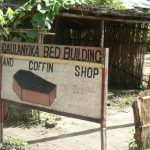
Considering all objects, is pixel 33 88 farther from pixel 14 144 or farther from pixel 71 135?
pixel 71 135

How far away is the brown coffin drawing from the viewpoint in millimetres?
6035

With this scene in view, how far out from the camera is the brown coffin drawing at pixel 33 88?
6035 mm

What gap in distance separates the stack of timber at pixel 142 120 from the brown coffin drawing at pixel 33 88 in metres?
1.23

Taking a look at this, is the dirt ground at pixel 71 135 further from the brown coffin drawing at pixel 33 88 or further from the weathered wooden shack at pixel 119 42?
the weathered wooden shack at pixel 119 42

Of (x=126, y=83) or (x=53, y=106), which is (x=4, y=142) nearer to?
(x=53, y=106)

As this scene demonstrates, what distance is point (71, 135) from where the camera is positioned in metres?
7.52

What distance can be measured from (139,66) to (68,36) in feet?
8.92

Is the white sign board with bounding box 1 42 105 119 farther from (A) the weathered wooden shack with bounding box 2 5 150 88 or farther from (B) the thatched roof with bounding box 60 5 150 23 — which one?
(A) the weathered wooden shack with bounding box 2 5 150 88

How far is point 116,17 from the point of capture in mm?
11797

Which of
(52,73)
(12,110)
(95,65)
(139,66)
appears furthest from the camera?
(139,66)

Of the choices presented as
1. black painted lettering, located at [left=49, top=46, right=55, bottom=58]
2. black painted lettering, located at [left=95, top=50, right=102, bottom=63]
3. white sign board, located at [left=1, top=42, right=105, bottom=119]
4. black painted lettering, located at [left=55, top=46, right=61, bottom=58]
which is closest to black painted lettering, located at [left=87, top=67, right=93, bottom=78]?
white sign board, located at [left=1, top=42, right=105, bottom=119]

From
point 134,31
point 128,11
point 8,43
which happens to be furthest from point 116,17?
Answer: point 8,43

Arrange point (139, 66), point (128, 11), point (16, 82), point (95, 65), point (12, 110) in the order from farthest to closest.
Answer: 1. point (139, 66)
2. point (128, 11)
3. point (12, 110)
4. point (16, 82)
5. point (95, 65)

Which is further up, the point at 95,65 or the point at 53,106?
the point at 95,65
